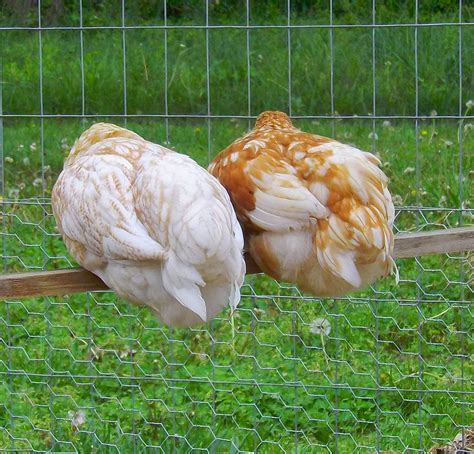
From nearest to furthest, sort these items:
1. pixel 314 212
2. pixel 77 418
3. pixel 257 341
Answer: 1. pixel 314 212
2. pixel 77 418
3. pixel 257 341

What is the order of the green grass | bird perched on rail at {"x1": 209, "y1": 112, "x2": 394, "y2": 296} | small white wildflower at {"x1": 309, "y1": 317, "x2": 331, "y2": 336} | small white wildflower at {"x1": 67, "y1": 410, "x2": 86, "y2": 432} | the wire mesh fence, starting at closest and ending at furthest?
bird perched on rail at {"x1": 209, "y1": 112, "x2": 394, "y2": 296} < the wire mesh fence < small white wildflower at {"x1": 67, "y1": 410, "x2": 86, "y2": 432} < small white wildflower at {"x1": 309, "y1": 317, "x2": 331, "y2": 336} < the green grass

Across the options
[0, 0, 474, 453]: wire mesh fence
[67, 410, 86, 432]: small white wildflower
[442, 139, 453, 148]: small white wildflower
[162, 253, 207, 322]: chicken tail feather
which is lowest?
[67, 410, 86, 432]: small white wildflower

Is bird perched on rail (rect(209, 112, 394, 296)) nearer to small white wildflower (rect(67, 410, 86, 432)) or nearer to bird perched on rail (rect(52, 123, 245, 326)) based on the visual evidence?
bird perched on rail (rect(52, 123, 245, 326))

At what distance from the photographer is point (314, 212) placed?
2.36m

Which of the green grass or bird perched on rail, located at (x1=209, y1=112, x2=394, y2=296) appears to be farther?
the green grass

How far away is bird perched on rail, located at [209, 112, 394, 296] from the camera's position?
2.35 meters

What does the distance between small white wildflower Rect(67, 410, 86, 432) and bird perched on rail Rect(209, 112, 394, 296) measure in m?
1.46

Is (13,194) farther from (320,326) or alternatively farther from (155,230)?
(155,230)

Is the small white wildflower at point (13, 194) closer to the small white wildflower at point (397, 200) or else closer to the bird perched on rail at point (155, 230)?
the small white wildflower at point (397, 200)

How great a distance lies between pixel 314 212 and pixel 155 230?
0.36 meters

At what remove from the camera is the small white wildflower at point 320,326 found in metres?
4.00

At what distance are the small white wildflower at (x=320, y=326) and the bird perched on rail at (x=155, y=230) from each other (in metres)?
1.69

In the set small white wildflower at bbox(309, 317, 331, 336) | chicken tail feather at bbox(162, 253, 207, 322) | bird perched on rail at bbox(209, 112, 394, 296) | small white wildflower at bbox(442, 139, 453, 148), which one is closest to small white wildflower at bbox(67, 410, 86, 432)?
small white wildflower at bbox(309, 317, 331, 336)

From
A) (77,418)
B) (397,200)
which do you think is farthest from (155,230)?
(397,200)
